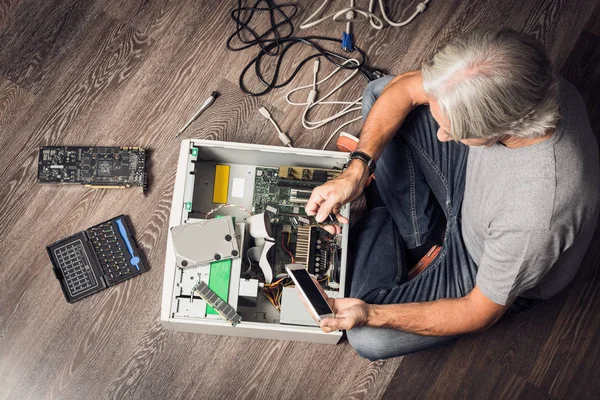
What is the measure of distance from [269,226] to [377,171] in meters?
0.38

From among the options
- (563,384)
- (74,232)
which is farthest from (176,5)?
(563,384)

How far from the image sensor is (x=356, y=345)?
4.34ft

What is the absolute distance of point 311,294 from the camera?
110 cm

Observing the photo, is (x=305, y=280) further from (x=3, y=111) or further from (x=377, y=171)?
(x=3, y=111)

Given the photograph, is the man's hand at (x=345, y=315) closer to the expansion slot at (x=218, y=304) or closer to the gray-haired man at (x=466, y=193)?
the gray-haired man at (x=466, y=193)

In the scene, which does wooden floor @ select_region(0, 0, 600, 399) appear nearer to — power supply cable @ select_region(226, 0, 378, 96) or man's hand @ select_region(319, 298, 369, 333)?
power supply cable @ select_region(226, 0, 378, 96)

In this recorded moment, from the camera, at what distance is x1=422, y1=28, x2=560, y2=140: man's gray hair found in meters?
0.85

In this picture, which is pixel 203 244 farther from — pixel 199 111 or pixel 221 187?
pixel 199 111

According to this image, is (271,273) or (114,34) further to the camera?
(114,34)

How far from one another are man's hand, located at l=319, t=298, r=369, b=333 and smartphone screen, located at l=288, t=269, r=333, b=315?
0.08 feet

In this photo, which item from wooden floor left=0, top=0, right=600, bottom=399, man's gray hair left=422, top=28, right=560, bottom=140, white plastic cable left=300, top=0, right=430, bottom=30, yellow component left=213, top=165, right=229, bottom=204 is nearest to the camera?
man's gray hair left=422, top=28, right=560, bottom=140

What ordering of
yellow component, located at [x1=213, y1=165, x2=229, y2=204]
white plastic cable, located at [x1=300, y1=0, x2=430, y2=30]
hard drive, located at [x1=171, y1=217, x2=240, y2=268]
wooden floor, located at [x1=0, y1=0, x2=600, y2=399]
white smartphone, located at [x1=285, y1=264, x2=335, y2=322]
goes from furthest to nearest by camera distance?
white plastic cable, located at [x1=300, y1=0, x2=430, y2=30] < wooden floor, located at [x1=0, y1=0, x2=600, y2=399] < yellow component, located at [x1=213, y1=165, x2=229, y2=204] < hard drive, located at [x1=171, y1=217, x2=240, y2=268] < white smartphone, located at [x1=285, y1=264, x2=335, y2=322]

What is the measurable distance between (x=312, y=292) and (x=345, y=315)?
99 mm

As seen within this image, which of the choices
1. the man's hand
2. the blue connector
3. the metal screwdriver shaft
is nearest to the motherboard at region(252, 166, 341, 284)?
the man's hand
